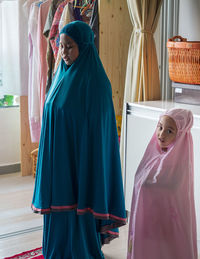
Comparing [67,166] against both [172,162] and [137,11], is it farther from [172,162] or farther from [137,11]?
[137,11]

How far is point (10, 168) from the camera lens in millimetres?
4219

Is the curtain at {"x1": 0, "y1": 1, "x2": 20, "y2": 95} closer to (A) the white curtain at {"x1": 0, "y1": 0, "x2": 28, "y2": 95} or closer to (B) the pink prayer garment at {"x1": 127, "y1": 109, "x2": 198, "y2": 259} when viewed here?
(A) the white curtain at {"x1": 0, "y1": 0, "x2": 28, "y2": 95}

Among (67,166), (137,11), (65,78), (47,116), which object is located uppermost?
(137,11)

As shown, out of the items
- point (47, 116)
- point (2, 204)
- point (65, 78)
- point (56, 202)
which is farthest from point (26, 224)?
point (65, 78)

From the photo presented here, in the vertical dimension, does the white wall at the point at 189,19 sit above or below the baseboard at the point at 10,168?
above

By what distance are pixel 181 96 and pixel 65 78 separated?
37.5 inches

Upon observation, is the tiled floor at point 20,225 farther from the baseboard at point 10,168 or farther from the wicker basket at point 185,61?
the wicker basket at point 185,61

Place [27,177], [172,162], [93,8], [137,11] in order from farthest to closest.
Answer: [27,177], [93,8], [137,11], [172,162]

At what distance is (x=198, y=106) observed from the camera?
2588 mm

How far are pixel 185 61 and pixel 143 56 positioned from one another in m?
0.39

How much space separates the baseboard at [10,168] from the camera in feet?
13.7

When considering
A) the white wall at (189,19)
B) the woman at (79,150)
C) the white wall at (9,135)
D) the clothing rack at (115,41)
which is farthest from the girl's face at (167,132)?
the white wall at (9,135)

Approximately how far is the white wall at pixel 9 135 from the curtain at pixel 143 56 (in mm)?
1639

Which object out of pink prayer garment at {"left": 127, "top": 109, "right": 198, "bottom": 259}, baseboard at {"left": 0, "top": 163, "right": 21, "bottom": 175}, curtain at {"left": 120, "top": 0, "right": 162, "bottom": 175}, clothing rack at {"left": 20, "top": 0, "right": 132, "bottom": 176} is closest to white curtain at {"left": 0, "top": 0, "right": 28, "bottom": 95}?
baseboard at {"left": 0, "top": 163, "right": 21, "bottom": 175}
